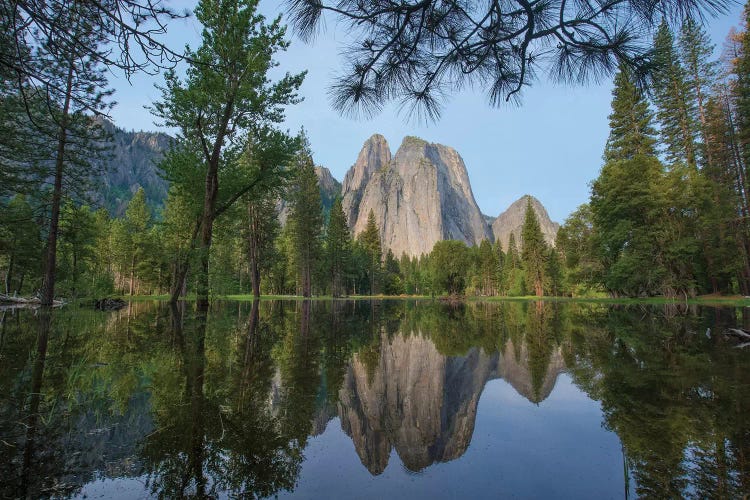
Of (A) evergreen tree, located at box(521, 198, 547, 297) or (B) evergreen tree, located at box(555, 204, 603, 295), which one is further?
(A) evergreen tree, located at box(521, 198, 547, 297)

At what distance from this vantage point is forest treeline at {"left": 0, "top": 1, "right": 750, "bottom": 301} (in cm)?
1095

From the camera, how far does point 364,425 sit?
3027 mm

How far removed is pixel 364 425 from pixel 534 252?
2449 inches

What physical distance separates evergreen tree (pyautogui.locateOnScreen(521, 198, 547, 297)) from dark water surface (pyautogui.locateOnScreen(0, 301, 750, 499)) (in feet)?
186

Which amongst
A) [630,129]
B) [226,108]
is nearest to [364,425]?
[226,108]

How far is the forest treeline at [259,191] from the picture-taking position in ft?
35.9

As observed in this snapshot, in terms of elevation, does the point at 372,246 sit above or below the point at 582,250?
above

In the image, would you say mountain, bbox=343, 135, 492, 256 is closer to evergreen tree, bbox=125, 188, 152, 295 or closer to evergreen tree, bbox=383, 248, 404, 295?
evergreen tree, bbox=383, 248, 404, 295

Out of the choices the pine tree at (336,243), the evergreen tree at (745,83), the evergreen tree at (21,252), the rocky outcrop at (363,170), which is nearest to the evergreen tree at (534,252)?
the pine tree at (336,243)

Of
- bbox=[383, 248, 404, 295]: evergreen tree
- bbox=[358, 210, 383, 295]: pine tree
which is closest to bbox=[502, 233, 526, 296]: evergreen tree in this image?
bbox=[383, 248, 404, 295]: evergreen tree

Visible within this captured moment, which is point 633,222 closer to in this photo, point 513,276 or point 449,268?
point 513,276

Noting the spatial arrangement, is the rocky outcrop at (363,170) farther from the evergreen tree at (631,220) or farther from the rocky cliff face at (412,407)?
the rocky cliff face at (412,407)

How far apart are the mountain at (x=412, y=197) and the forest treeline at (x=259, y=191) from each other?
92833 millimetres

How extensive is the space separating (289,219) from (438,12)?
3489 cm
